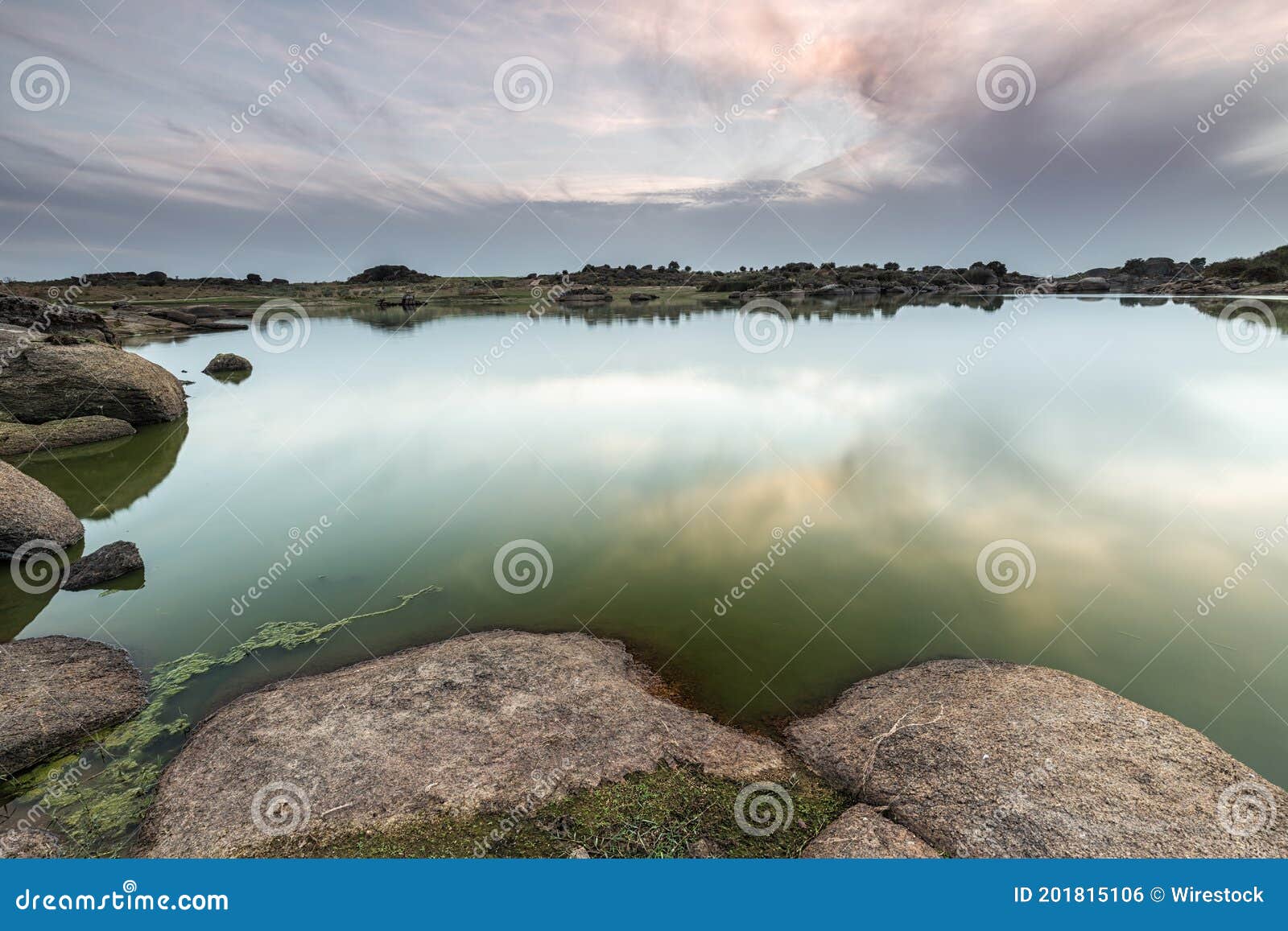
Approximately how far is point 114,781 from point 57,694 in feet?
7.29

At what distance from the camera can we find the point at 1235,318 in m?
48.9

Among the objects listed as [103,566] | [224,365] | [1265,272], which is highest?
[1265,272]

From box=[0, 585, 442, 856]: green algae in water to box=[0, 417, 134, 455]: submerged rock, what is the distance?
18.2 metres

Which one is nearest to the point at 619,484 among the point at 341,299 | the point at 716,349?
the point at 716,349

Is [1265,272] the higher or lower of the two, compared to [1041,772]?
higher

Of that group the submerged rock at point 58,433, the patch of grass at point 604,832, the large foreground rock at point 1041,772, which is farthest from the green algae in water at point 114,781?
the submerged rock at point 58,433

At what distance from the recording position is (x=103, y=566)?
10898mm

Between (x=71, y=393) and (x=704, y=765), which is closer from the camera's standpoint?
(x=704, y=765)

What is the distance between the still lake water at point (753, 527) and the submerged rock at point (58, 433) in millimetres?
1375

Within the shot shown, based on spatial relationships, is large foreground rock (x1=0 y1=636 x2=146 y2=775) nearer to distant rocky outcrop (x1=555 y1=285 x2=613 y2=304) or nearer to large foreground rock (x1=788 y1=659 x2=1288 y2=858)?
large foreground rock (x1=788 y1=659 x2=1288 y2=858)

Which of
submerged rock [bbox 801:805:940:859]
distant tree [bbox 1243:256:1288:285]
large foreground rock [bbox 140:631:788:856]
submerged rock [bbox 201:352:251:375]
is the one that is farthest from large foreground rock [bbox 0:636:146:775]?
distant tree [bbox 1243:256:1288:285]

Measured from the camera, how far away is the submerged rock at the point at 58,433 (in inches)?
755

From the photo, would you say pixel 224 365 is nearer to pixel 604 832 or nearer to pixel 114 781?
pixel 114 781

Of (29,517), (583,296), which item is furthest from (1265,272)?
(29,517)
